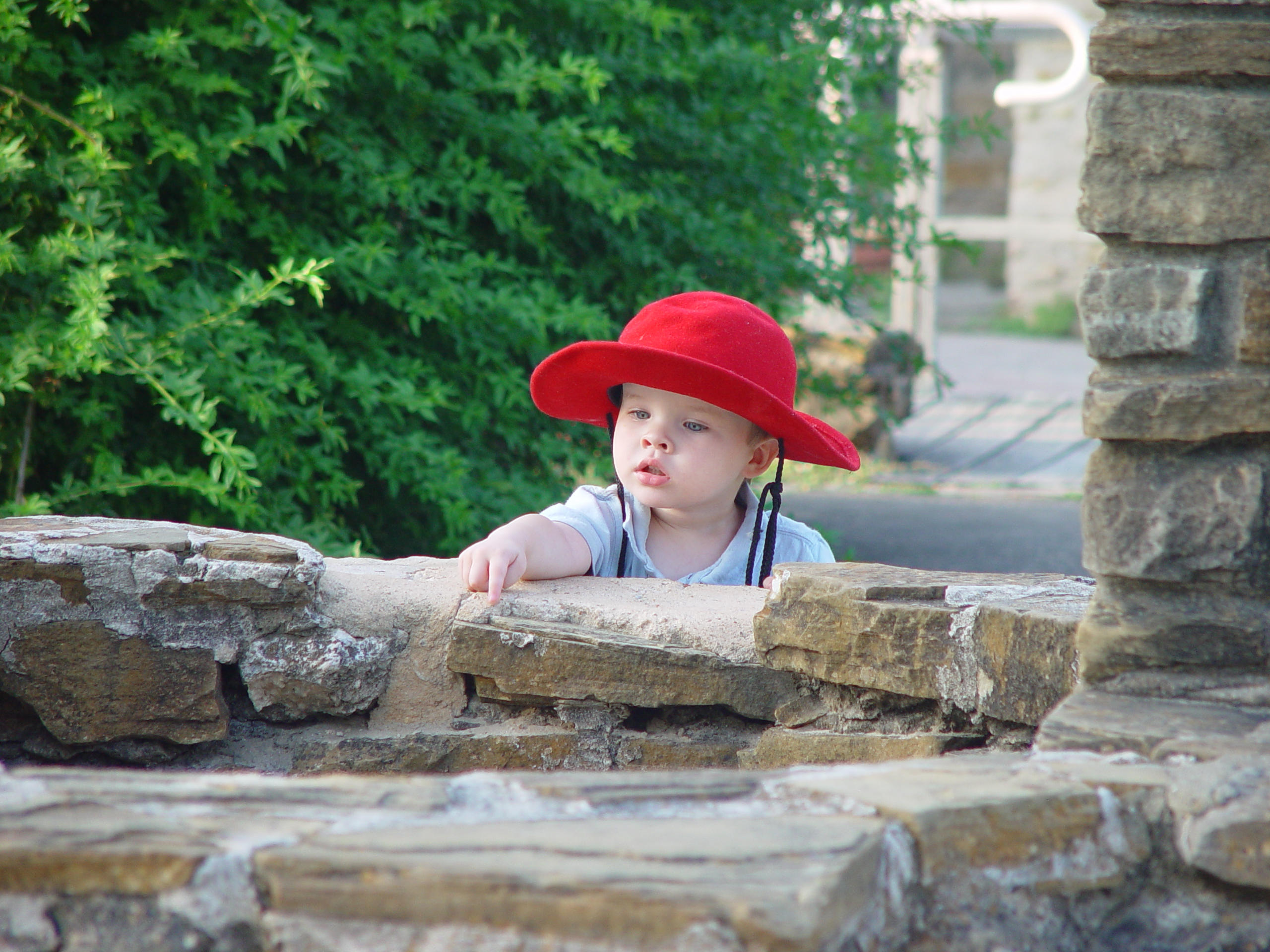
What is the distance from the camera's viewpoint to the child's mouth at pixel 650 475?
221 centimetres

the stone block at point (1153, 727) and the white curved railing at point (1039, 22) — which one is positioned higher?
the white curved railing at point (1039, 22)

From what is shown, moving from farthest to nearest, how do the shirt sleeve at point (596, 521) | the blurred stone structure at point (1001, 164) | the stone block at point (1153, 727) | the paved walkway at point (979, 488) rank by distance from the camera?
the blurred stone structure at point (1001, 164), the paved walkway at point (979, 488), the shirt sleeve at point (596, 521), the stone block at point (1153, 727)

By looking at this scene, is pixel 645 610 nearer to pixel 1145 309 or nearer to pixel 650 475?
pixel 650 475

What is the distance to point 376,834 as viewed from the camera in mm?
1157

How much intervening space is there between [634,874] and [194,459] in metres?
2.20

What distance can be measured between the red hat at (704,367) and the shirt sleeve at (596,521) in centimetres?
17

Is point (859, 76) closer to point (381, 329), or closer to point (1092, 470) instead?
point (381, 329)

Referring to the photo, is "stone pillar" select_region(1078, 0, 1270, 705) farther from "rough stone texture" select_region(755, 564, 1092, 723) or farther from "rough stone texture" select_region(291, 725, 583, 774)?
"rough stone texture" select_region(291, 725, 583, 774)

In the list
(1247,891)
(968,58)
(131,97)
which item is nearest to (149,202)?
(131,97)

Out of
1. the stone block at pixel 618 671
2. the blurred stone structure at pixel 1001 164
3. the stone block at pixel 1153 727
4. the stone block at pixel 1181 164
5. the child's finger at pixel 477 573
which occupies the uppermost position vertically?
the blurred stone structure at pixel 1001 164

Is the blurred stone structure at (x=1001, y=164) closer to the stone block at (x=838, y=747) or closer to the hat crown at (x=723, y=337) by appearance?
the hat crown at (x=723, y=337)

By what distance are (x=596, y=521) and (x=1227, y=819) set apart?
131 cm

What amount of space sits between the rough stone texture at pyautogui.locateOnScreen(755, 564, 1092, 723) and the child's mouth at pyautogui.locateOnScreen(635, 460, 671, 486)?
1.17 feet

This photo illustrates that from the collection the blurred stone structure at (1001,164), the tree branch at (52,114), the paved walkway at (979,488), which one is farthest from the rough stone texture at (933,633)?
the blurred stone structure at (1001,164)
